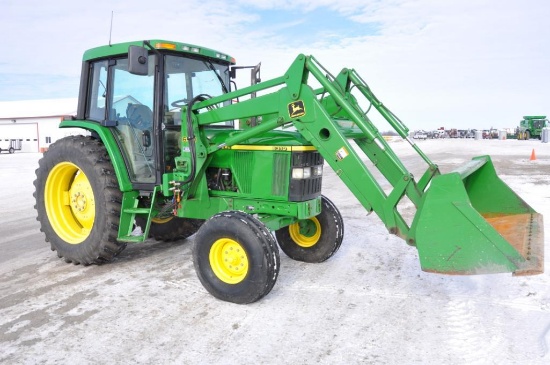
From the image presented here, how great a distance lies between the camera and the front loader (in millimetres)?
4176

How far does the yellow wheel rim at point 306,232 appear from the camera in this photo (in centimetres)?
551

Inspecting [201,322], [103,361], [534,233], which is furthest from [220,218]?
[534,233]

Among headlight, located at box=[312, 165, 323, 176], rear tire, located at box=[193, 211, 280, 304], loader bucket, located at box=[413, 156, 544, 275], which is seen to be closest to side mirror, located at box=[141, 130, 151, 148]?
rear tire, located at box=[193, 211, 280, 304]

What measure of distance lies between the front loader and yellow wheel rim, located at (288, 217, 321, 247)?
0.04 feet

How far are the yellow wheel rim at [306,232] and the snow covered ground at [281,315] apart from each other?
295mm

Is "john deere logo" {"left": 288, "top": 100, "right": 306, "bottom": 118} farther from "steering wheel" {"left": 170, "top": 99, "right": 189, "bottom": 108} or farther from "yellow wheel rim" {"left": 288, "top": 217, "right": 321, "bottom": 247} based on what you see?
"yellow wheel rim" {"left": 288, "top": 217, "right": 321, "bottom": 247}

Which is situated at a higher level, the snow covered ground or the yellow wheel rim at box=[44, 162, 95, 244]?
the yellow wheel rim at box=[44, 162, 95, 244]

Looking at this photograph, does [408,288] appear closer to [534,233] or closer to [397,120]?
[534,233]

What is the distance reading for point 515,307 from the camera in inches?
158

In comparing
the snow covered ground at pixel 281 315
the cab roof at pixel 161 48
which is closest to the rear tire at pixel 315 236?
the snow covered ground at pixel 281 315

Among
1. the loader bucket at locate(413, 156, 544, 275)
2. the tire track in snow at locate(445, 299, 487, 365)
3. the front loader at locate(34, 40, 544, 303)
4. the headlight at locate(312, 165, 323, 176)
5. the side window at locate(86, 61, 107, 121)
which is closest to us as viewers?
the tire track in snow at locate(445, 299, 487, 365)

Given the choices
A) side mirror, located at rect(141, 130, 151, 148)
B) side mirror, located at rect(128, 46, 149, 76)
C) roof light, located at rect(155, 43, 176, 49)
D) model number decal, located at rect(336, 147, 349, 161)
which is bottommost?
model number decal, located at rect(336, 147, 349, 161)

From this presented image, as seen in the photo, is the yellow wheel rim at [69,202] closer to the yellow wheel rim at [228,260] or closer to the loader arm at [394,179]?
the loader arm at [394,179]

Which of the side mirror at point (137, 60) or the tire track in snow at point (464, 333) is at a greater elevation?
the side mirror at point (137, 60)
